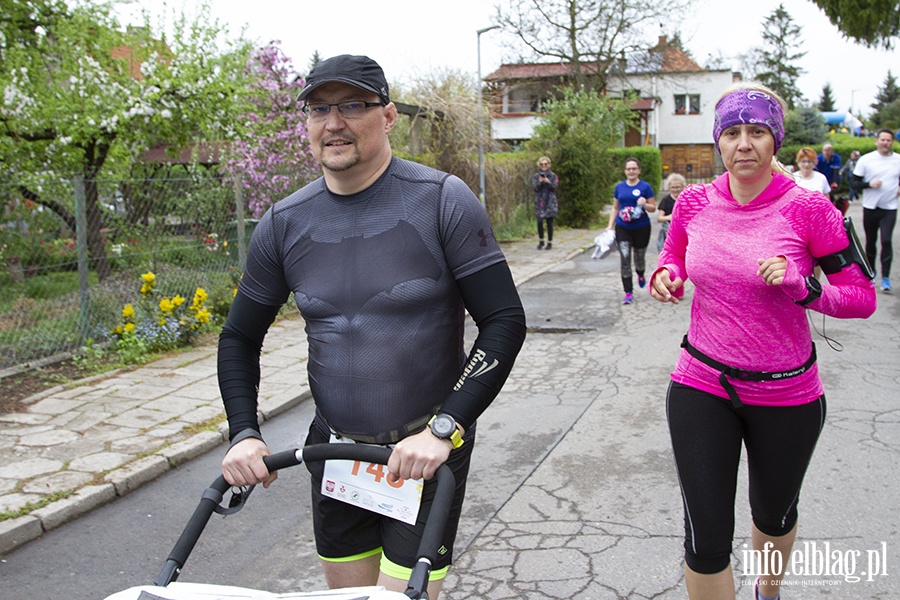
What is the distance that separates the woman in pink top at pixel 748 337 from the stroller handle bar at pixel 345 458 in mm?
1127

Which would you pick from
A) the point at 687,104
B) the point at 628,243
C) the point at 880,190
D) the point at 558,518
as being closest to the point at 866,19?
the point at 880,190

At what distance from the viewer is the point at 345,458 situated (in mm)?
2061

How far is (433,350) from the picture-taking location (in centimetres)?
225

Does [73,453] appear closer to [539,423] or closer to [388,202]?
[539,423]

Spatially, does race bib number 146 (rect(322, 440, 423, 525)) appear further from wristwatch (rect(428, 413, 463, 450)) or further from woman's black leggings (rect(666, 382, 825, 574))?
woman's black leggings (rect(666, 382, 825, 574))

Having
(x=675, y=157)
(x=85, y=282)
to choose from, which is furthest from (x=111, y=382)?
(x=675, y=157)

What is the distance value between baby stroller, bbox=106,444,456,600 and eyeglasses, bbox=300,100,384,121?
0.87 m

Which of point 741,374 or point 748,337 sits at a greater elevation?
point 748,337

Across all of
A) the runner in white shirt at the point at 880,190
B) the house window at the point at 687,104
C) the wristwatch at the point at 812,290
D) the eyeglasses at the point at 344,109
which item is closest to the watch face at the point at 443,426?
the eyeglasses at the point at 344,109

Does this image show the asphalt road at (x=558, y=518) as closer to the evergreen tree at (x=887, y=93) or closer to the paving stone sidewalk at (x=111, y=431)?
the paving stone sidewalk at (x=111, y=431)

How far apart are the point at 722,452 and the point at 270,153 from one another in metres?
11.3

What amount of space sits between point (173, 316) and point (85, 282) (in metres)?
0.96

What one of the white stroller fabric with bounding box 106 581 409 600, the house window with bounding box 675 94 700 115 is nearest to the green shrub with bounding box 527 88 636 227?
the white stroller fabric with bounding box 106 581 409 600

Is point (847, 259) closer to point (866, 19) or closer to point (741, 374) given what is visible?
point (741, 374)
